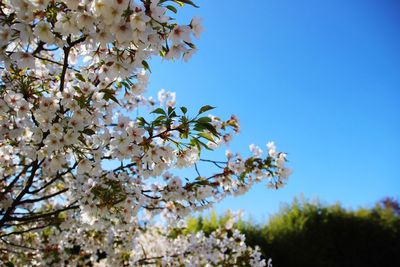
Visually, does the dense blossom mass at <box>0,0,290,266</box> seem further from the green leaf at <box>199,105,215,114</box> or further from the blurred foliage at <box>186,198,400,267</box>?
the blurred foliage at <box>186,198,400,267</box>

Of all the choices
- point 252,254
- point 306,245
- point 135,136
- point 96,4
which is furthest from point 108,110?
point 306,245

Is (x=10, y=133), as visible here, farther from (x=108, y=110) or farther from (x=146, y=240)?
(x=146, y=240)

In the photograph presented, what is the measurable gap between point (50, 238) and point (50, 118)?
129 inches

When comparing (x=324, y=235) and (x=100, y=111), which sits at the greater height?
(x=324, y=235)

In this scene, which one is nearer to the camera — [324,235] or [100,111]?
[100,111]

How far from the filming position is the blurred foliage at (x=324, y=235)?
969cm

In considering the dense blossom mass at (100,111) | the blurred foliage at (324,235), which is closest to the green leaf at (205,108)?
the dense blossom mass at (100,111)

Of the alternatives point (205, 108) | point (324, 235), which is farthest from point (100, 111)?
point (324, 235)

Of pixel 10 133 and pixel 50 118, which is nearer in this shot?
pixel 50 118

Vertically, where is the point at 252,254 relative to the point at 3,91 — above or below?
below

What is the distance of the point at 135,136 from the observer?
2.01 metres

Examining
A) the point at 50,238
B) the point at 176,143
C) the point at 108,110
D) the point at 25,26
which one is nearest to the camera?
the point at 25,26

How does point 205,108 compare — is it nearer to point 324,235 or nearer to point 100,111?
point 100,111

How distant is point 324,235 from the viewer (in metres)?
11.2
